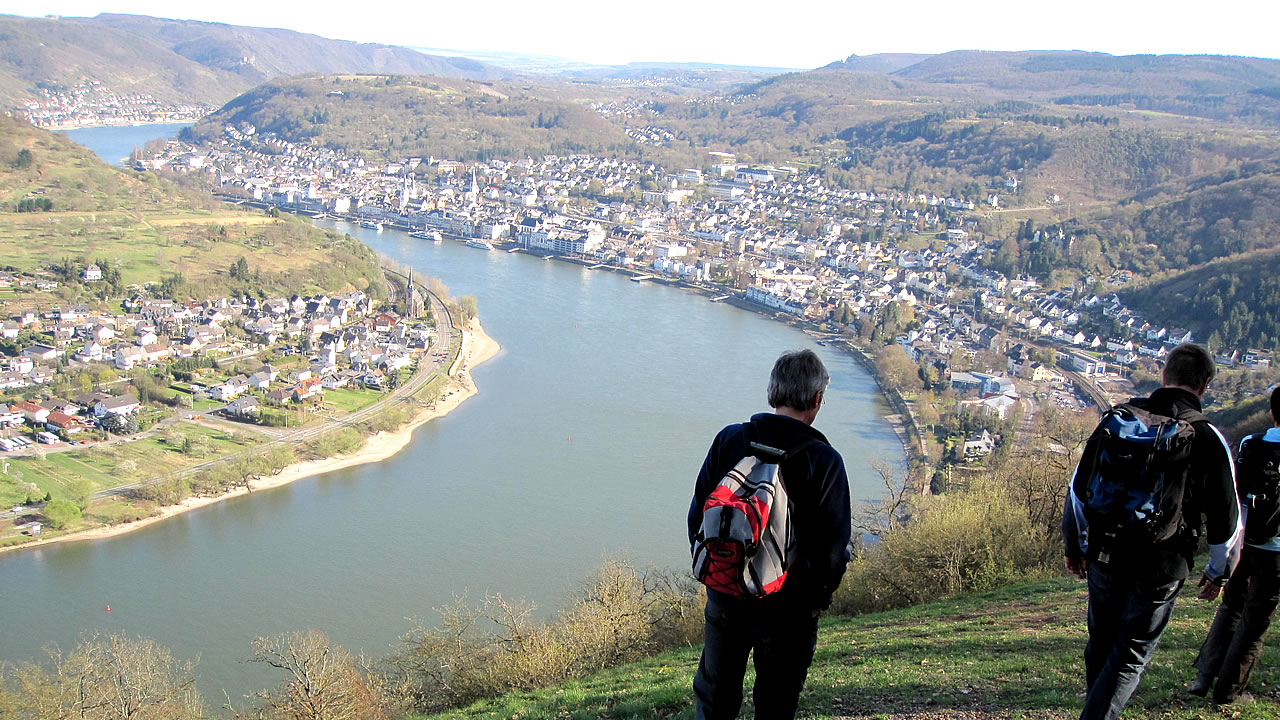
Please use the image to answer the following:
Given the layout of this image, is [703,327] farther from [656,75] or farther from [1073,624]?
[656,75]

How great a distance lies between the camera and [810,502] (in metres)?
1.02

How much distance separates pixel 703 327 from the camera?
1662 centimetres

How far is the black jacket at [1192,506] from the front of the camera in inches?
45.9

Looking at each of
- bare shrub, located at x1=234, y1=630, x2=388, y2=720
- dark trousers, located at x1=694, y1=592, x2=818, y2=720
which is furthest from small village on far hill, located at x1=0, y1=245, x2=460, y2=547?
dark trousers, located at x1=694, y1=592, x2=818, y2=720

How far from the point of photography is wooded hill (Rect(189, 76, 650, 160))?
124ft

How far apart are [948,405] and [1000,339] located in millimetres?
4043

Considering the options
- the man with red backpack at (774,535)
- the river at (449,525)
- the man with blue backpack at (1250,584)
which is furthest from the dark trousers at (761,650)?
the river at (449,525)

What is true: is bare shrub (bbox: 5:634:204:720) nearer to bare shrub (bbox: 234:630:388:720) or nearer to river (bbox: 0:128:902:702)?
bare shrub (bbox: 234:630:388:720)

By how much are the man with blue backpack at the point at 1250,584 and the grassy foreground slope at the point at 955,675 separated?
5cm

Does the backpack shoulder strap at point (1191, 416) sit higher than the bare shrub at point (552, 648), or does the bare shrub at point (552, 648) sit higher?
the backpack shoulder strap at point (1191, 416)

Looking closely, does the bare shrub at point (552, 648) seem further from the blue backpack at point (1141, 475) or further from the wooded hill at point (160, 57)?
the wooded hill at point (160, 57)

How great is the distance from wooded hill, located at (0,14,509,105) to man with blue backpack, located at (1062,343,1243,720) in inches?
1951

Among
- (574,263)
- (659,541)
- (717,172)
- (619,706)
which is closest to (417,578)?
(659,541)

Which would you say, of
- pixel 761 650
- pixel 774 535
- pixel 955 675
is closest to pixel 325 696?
pixel 955 675
